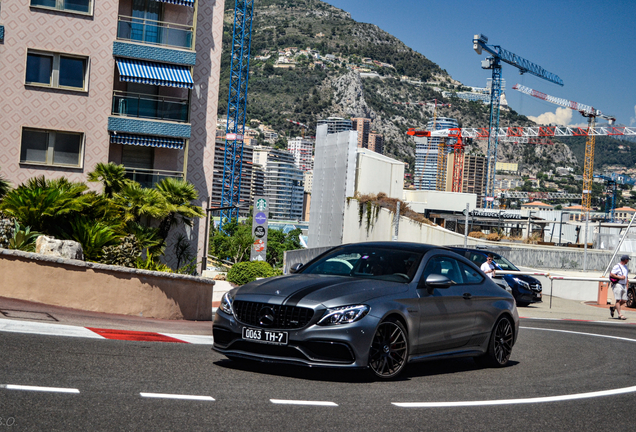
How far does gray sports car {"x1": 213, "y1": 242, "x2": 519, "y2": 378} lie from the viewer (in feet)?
23.4

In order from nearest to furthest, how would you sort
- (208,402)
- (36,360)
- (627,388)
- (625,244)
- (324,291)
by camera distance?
(208,402)
(36,360)
(324,291)
(627,388)
(625,244)

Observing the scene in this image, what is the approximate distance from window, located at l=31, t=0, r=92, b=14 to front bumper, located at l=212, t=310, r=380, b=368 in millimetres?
24740

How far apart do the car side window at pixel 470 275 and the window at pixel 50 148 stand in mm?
22269

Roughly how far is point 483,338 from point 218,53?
25.0 metres

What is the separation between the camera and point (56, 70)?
28.3 meters

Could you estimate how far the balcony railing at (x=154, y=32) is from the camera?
97.3 ft

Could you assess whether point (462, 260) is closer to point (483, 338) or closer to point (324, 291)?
point (483, 338)

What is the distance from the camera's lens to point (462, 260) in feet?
30.8

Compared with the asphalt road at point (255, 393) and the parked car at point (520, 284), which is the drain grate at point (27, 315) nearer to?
the asphalt road at point (255, 393)

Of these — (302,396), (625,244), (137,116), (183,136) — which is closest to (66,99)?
(137,116)

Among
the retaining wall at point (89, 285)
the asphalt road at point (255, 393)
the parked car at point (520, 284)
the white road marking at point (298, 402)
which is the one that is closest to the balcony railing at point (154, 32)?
the parked car at point (520, 284)

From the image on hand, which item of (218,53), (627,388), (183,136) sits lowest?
(627,388)

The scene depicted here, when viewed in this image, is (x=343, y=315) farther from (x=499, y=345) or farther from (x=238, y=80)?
(x=238, y=80)

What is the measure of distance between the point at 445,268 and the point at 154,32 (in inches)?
953
